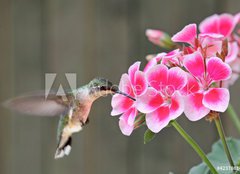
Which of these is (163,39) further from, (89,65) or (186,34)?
(89,65)

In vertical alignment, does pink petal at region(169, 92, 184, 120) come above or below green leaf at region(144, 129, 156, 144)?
above

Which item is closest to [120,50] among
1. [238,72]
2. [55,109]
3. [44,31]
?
[44,31]

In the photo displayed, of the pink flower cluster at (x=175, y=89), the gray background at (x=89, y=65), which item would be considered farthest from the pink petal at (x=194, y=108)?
the gray background at (x=89, y=65)

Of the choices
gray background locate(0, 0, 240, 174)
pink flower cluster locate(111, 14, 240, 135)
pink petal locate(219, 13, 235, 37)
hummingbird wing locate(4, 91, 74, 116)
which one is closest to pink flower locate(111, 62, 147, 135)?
pink flower cluster locate(111, 14, 240, 135)

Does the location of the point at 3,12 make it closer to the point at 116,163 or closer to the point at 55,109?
the point at 116,163

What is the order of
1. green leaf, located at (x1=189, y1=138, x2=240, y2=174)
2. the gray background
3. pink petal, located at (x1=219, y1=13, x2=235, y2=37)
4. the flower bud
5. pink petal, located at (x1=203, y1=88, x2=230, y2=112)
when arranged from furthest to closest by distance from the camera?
the gray background < the flower bud < pink petal, located at (x1=219, y1=13, x2=235, y2=37) < green leaf, located at (x1=189, y1=138, x2=240, y2=174) < pink petal, located at (x1=203, y1=88, x2=230, y2=112)

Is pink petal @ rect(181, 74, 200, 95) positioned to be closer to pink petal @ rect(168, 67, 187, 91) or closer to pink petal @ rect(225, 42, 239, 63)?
pink petal @ rect(168, 67, 187, 91)

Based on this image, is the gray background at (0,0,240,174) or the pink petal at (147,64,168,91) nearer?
the pink petal at (147,64,168,91)
